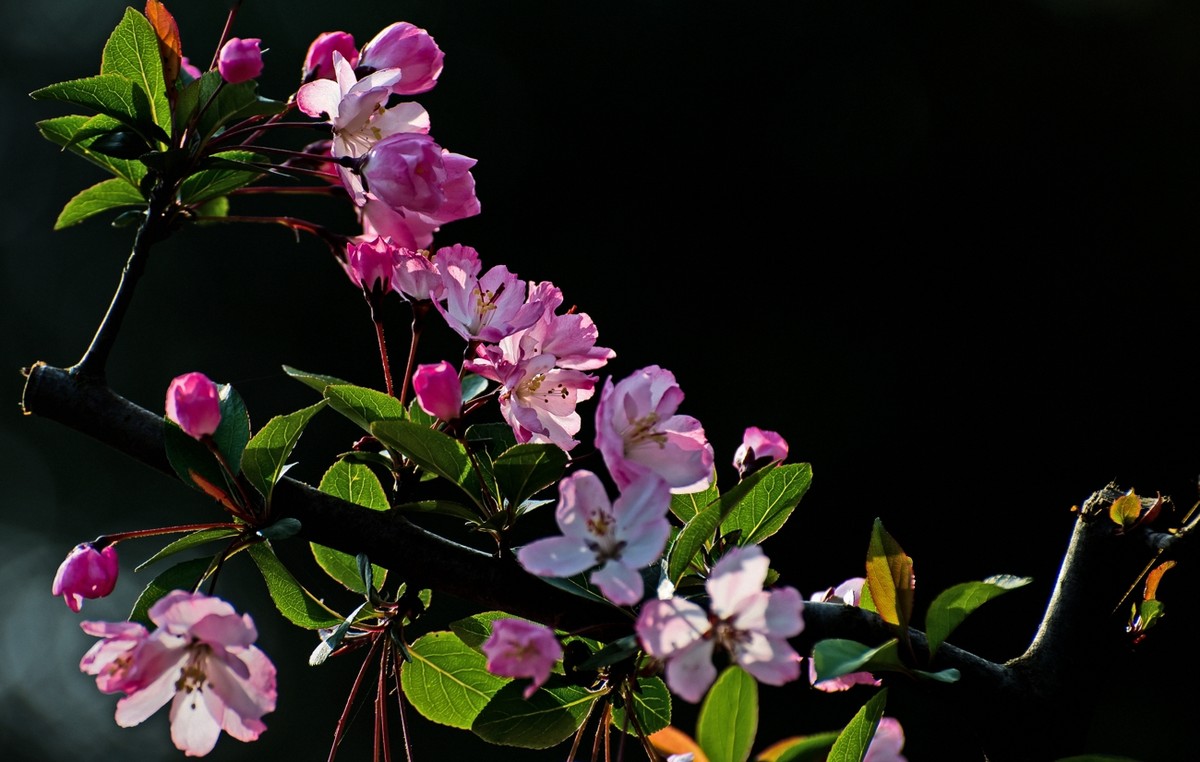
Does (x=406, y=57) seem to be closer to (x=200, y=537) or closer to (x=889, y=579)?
(x=200, y=537)

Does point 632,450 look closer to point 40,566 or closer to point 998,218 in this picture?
point 998,218

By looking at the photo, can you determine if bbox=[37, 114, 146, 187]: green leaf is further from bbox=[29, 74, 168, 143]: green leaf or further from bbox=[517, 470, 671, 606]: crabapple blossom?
bbox=[517, 470, 671, 606]: crabapple blossom

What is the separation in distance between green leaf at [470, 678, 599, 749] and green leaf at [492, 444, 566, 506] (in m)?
0.12

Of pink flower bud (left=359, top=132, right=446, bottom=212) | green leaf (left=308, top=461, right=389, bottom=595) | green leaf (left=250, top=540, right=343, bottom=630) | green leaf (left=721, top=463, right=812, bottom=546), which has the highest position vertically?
pink flower bud (left=359, top=132, right=446, bottom=212)

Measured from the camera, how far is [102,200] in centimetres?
80

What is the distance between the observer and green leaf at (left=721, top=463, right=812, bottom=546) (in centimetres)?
70

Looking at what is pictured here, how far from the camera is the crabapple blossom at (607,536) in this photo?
1.68 ft

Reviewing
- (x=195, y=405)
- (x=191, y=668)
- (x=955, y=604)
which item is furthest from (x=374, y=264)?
(x=955, y=604)

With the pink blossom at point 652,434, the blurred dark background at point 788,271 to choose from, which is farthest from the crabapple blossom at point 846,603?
the blurred dark background at point 788,271

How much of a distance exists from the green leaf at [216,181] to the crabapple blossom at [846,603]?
1.54ft

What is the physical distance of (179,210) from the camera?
2.35 ft

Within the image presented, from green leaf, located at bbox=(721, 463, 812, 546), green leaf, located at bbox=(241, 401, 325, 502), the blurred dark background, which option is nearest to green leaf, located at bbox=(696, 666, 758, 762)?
green leaf, located at bbox=(721, 463, 812, 546)

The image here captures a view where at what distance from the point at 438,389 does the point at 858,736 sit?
0.97 ft

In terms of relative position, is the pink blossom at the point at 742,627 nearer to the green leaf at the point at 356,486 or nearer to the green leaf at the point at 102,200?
the green leaf at the point at 356,486
